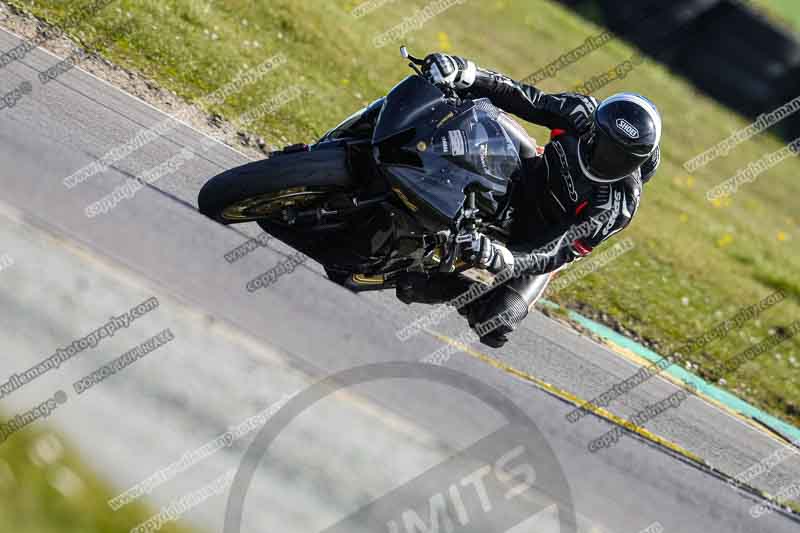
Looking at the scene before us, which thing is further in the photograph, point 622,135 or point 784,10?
point 784,10

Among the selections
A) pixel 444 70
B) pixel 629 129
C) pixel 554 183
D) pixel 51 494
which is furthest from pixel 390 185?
pixel 51 494

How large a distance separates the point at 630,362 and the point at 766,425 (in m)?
1.79

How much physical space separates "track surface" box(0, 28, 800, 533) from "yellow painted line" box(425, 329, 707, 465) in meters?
0.09

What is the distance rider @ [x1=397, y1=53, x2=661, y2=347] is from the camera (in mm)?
6246

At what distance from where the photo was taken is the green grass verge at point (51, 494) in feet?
15.7

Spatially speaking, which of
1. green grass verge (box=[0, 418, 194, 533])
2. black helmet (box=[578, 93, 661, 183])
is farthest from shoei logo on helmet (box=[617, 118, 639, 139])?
green grass verge (box=[0, 418, 194, 533])

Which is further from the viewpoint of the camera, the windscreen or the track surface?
the track surface

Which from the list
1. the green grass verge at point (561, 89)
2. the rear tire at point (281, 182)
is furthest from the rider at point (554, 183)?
the green grass verge at point (561, 89)

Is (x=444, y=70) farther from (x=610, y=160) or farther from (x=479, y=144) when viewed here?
(x=610, y=160)

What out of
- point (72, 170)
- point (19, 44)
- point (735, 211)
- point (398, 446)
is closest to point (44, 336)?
point (72, 170)

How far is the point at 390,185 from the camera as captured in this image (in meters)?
5.62

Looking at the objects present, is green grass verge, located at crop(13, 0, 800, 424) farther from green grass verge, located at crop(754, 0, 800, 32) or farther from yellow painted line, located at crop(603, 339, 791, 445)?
green grass verge, located at crop(754, 0, 800, 32)

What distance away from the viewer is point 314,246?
21.3 feet

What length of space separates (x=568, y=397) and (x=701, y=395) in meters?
1.98
